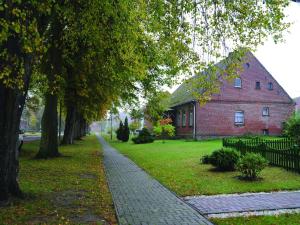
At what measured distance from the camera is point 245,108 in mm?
42781

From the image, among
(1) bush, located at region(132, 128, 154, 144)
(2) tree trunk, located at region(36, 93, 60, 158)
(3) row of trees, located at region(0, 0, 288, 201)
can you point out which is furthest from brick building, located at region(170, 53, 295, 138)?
(3) row of trees, located at region(0, 0, 288, 201)

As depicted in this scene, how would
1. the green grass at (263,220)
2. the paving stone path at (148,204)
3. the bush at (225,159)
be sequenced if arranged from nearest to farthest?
the green grass at (263,220) < the paving stone path at (148,204) < the bush at (225,159)

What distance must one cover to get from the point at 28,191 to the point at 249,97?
1417 inches

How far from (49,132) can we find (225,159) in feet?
35.7

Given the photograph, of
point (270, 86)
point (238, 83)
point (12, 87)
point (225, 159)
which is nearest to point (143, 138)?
point (238, 83)

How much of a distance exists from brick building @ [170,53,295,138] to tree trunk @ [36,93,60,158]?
22091 millimetres

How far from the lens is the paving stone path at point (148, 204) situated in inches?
299

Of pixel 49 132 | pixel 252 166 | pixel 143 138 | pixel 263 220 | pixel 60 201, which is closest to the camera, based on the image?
pixel 263 220

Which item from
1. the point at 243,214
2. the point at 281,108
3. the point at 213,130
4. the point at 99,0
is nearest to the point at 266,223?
the point at 243,214

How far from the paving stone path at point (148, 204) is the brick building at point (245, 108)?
1130 inches

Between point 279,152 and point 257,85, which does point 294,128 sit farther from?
point 257,85

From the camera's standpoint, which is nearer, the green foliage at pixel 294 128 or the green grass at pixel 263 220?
the green grass at pixel 263 220

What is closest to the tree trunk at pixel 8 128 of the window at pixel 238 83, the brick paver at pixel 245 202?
the brick paver at pixel 245 202

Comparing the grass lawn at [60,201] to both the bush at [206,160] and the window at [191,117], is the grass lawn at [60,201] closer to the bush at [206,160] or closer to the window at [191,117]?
the bush at [206,160]
